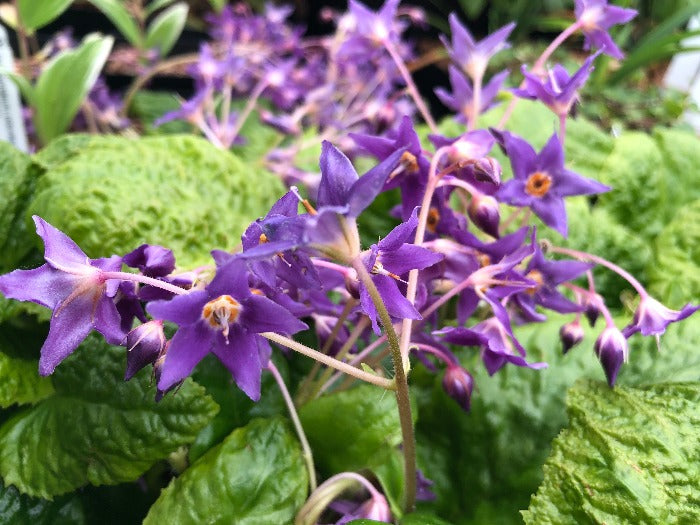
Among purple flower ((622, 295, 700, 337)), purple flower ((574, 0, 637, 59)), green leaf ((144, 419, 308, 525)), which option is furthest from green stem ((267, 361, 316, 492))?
purple flower ((574, 0, 637, 59))

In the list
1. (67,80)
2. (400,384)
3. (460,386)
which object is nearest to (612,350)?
(460,386)

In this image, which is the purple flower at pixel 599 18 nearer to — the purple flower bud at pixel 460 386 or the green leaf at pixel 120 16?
the purple flower bud at pixel 460 386

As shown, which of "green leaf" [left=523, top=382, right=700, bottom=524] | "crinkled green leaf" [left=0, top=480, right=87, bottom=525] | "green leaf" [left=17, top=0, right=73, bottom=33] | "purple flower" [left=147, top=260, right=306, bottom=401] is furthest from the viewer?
A: "green leaf" [left=17, top=0, right=73, bottom=33]

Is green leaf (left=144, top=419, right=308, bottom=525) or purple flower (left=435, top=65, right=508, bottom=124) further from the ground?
purple flower (left=435, top=65, right=508, bottom=124)

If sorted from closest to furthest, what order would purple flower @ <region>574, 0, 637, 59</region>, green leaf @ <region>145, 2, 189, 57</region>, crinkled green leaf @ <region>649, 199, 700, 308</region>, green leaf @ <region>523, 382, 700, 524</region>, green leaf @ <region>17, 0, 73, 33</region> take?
green leaf @ <region>523, 382, 700, 524</region>
purple flower @ <region>574, 0, 637, 59</region>
crinkled green leaf @ <region>649, 199, 700, 308</region>
green leaf @ <region>17, 0, 73, 33</region>
green leaf @ <region>145, 2, 189, 57</region>

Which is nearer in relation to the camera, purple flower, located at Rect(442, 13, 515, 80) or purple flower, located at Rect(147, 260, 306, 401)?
purple flower, located at Rect(147, 260, 306, 401)

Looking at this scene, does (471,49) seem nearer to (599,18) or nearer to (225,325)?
(599,18)

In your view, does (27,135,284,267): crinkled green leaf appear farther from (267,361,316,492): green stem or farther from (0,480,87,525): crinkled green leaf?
(0,480,87,525): crinkled green leaf

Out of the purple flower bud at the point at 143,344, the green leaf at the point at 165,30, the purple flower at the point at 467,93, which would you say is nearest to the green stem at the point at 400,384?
the purple flower bud at the point at 143,344
